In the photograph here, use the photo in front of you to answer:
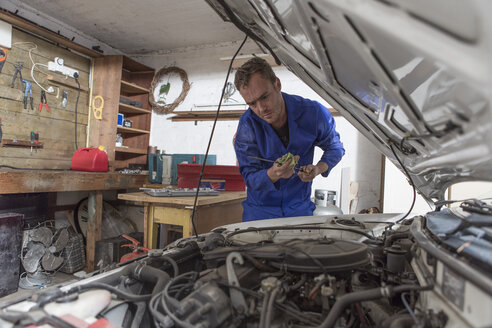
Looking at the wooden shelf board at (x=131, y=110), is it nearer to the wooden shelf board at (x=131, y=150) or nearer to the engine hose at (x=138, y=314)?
the wooden shelf board at (x=131, y=150)

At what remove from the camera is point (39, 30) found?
2992 mm

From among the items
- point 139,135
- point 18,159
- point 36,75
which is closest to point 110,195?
point 139,135

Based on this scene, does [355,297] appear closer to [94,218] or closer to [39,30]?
[94,218]

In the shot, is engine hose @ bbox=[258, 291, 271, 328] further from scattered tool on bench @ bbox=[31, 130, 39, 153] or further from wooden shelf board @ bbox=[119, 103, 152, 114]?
wooden shelf board @ bbox=[119, 103, 152, 114]

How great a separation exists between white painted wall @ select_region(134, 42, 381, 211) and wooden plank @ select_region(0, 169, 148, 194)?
115cm

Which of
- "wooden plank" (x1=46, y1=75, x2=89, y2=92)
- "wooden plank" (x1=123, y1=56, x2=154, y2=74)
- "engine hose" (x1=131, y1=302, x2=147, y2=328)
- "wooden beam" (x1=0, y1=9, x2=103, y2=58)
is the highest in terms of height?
"wooden plank" (x1=123, y1=56, x2=154, y2=74)

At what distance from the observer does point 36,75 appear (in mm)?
3152

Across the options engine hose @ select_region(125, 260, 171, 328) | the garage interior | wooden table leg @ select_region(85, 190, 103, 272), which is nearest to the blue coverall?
the garage interior

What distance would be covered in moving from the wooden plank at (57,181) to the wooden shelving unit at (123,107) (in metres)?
0.59

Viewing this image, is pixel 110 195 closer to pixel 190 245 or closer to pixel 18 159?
pixel 18 159

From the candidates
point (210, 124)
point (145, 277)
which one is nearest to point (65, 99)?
point (210, 124)

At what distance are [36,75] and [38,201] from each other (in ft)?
4.56

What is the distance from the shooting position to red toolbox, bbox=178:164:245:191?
285 cm

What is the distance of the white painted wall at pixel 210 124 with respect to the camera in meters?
3.38
